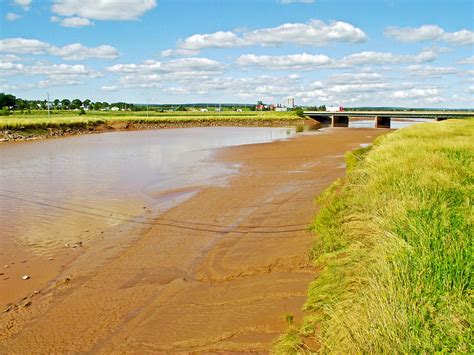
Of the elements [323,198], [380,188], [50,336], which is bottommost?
[50,336]

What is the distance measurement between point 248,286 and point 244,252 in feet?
5.43

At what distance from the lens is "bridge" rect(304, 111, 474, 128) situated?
7212 centimetres

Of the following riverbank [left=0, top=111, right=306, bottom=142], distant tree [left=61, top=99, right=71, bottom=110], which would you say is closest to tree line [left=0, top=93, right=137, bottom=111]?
distant tree [left=61, top=99, right=71, bottom=110]

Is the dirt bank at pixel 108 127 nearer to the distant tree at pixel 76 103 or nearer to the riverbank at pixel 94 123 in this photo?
the riverbank at pixel 94 123

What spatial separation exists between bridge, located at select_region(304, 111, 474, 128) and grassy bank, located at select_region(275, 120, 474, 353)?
215ft

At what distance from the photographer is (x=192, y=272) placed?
7.52 metres

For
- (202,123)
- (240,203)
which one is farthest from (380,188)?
(202,123)

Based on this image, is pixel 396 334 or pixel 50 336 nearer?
pixel 396 334

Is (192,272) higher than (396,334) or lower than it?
lower

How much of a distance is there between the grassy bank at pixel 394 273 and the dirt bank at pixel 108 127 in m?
40.8

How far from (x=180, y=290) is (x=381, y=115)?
257 ft

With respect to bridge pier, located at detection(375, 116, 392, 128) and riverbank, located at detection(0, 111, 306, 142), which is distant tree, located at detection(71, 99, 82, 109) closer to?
riverbank, located at detection(0, 111, 306, 142)

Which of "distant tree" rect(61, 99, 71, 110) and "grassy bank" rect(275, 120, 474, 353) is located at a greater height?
"distant tree" rect(61, 99, 71, 110)

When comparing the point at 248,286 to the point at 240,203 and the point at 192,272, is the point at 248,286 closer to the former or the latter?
the point at 192,272
